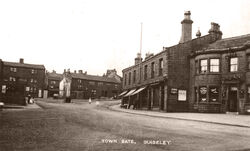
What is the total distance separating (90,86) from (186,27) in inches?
2235

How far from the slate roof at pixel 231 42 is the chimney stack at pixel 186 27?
3.63m

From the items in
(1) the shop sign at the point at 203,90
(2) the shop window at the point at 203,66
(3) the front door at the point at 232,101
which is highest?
(2) the shop window at the point at 203,66

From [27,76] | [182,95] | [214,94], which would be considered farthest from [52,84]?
[214,94]

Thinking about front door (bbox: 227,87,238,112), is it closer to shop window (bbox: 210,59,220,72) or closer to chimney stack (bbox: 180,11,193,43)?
shop window (bbox: 210,59,220,72)

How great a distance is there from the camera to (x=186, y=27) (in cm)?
3322

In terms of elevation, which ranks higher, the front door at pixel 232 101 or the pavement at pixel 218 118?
the front door at pixel 232 101

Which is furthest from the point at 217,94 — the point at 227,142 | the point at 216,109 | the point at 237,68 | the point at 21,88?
the point at 21,88

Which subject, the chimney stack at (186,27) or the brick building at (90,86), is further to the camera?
the brick building at (90,86)

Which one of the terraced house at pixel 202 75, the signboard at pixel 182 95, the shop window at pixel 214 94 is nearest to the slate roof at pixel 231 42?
the terraced house at pixel 202 75

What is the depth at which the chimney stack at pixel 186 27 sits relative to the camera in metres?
32.8

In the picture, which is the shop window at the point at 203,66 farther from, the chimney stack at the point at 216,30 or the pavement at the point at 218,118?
the pavement at the point at 218,118

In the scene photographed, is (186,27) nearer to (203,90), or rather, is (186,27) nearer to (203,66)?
(203,66)

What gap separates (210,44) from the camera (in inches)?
1225

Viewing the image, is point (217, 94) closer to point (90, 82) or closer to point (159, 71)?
point (159, 71)
